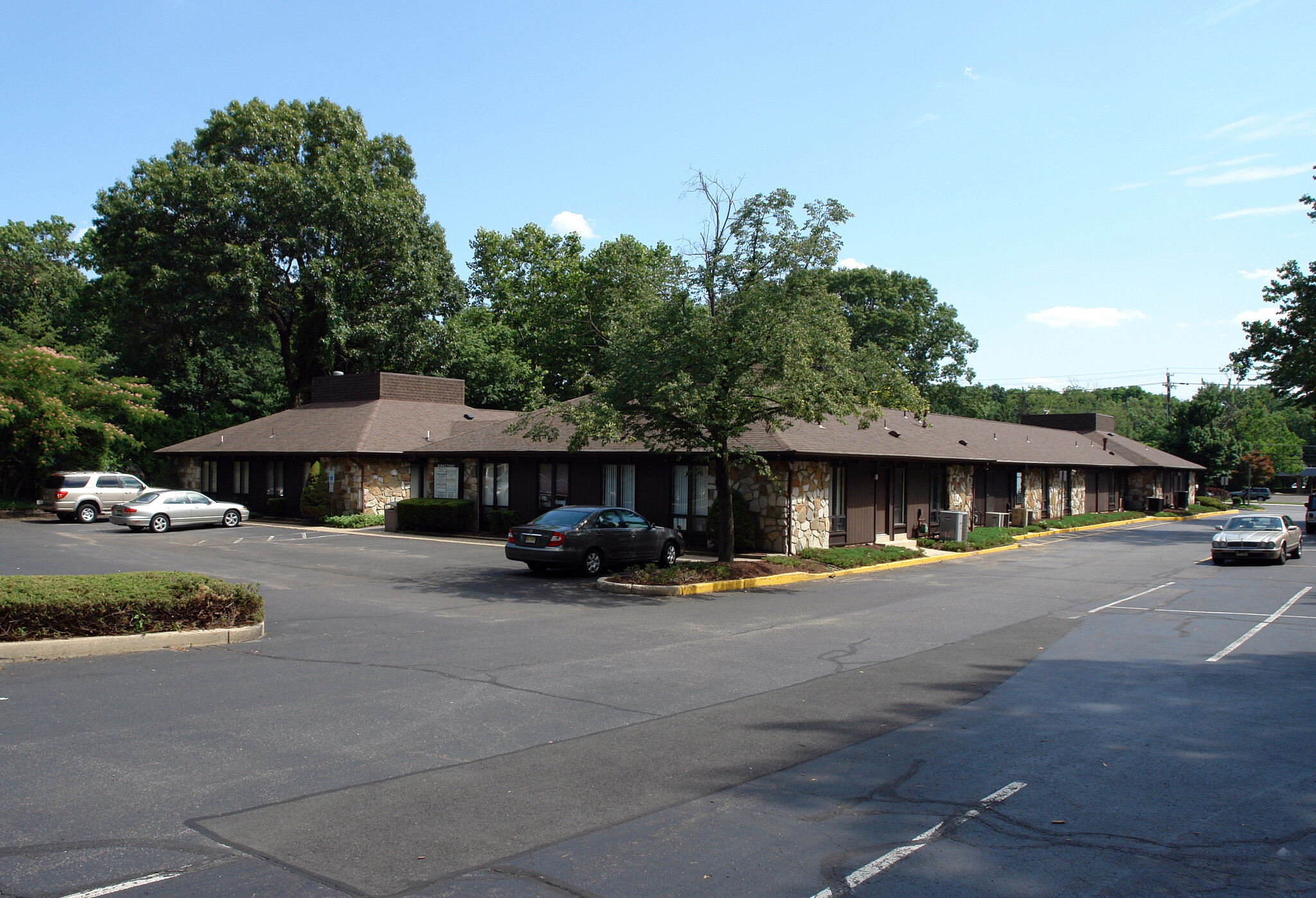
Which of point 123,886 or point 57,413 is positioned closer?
point 123,886

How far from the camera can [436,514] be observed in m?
30.3

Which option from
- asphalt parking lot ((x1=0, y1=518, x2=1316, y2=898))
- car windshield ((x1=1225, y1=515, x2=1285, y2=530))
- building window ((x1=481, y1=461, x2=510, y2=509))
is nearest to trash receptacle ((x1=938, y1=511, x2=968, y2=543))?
car windshield ((x1=1225, y1=515, x2=1285, y2=530))

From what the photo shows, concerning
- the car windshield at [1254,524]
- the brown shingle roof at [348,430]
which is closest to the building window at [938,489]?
the car windshield at [1254,524]

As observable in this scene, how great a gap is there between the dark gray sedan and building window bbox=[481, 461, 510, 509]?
417 inches

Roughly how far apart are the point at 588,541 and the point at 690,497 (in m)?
6.68

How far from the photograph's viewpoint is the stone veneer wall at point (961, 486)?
1284 inches

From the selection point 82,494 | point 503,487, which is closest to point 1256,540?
point 503,487

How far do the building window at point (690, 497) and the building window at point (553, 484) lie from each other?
4.39 meters

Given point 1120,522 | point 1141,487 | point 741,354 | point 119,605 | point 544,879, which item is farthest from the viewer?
point 1141,487

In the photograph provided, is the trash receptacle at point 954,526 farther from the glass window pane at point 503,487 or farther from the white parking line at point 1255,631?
the glass window pane at point 503,487

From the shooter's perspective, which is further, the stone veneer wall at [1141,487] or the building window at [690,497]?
the stone veneer wall at [1141,487]

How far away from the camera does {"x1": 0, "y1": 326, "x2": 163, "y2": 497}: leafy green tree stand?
115ft

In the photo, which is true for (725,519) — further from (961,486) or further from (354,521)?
(354,521)

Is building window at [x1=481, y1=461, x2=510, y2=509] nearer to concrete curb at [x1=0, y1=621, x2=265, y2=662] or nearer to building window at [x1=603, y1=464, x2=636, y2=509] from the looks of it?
building window at [x1=603, y1=464, x2=636, y2=509]
